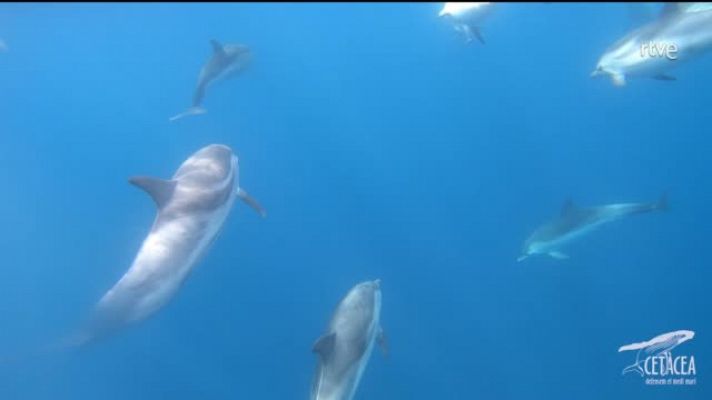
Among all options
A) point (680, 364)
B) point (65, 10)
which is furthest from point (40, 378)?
point (680, 364)

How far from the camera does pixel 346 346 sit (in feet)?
20.1

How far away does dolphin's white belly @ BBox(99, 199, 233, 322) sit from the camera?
5.86 m

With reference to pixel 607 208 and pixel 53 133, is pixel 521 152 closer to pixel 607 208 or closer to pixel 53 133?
pixel 607 208

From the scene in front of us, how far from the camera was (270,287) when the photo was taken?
13117 millimetres

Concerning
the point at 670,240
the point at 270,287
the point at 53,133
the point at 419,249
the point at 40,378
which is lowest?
the point at 40,378

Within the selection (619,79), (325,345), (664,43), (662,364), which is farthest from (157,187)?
(662,364)

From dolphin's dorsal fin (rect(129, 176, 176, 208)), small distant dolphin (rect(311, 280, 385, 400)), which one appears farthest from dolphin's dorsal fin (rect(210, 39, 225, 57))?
small distant dolphin (rect(311, 280, 385, 400))

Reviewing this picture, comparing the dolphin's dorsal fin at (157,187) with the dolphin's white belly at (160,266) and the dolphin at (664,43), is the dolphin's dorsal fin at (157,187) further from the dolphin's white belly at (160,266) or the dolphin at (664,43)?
the dolphin at (664,43)

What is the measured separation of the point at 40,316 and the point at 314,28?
45.5ft

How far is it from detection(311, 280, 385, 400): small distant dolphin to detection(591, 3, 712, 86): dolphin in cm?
410

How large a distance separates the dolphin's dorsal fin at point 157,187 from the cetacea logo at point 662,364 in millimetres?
7673

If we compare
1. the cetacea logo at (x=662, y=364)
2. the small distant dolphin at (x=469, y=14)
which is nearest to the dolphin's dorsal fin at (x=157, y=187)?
the small distant dolphin at (x=469, y=14)

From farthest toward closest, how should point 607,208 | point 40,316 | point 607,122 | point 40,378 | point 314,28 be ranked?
1. point 314,28
2. point 607,122
3. point 40,316
4. point 40,378
5. point 607,208

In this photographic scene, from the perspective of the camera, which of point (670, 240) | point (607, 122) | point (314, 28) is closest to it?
point (670, 240)
